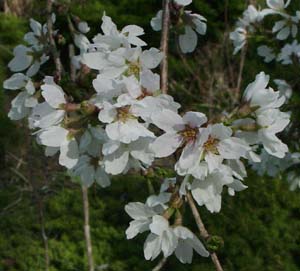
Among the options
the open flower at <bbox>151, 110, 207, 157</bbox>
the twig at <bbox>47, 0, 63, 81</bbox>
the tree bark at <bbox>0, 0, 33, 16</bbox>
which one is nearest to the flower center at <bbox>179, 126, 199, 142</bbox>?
the open flower at <bbox>151, 110, 207, 157</bbox>

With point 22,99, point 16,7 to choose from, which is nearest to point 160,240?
point 22,99

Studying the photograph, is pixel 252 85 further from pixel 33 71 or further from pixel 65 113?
pixel 33 71

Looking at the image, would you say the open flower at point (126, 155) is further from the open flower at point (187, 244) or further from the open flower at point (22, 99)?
the open flower at point (22, 99)

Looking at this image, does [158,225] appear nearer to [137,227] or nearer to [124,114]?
[137,227]

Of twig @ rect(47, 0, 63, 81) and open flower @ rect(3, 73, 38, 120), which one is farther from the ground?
twig @ rect(47, 0, 63, 81)

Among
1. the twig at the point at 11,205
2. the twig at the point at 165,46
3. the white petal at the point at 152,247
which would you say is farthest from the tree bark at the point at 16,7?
the white petal at the point at 152,247

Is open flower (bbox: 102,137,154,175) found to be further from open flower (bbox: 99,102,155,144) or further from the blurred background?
the blurred background

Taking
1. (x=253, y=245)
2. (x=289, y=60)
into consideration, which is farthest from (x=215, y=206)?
(x=253, y=245)

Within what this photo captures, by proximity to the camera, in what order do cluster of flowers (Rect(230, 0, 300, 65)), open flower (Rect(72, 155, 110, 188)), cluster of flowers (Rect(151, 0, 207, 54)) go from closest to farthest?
open flower (Rect(72, 155, 110, 188)) < cluster of flowers (Rect(151, 0, 207, 54)) < cluster of flowers (Rect(230, 0, 300, 65))
